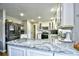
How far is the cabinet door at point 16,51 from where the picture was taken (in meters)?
1.96

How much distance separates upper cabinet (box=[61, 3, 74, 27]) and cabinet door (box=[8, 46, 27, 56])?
776 mm

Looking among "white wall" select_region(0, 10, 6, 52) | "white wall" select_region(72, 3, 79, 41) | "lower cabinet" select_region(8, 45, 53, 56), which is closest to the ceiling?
"white wall" select_region(0, 10, 6, 52)

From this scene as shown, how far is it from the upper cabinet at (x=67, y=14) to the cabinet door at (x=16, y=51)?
0.78 meters

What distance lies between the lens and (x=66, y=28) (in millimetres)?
2057

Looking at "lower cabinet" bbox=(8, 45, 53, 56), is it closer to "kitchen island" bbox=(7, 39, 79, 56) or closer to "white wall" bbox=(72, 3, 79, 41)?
"kitchen island" bbox=(7, 39, 79, 56)

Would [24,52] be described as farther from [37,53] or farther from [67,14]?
[67,14]

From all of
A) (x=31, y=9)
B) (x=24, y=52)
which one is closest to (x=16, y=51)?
(x=24, y=52)

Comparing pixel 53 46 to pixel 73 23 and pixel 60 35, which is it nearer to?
pixel 60 35

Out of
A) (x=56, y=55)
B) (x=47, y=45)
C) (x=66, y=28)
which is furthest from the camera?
(x=66, y=28)

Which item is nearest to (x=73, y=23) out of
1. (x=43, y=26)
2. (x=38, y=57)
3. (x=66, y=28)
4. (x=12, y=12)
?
(x=66, y=28)

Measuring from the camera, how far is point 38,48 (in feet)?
6.11

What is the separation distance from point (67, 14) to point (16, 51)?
1016 mm

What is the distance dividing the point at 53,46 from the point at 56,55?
5.8 inches

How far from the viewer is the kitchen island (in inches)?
68.5
